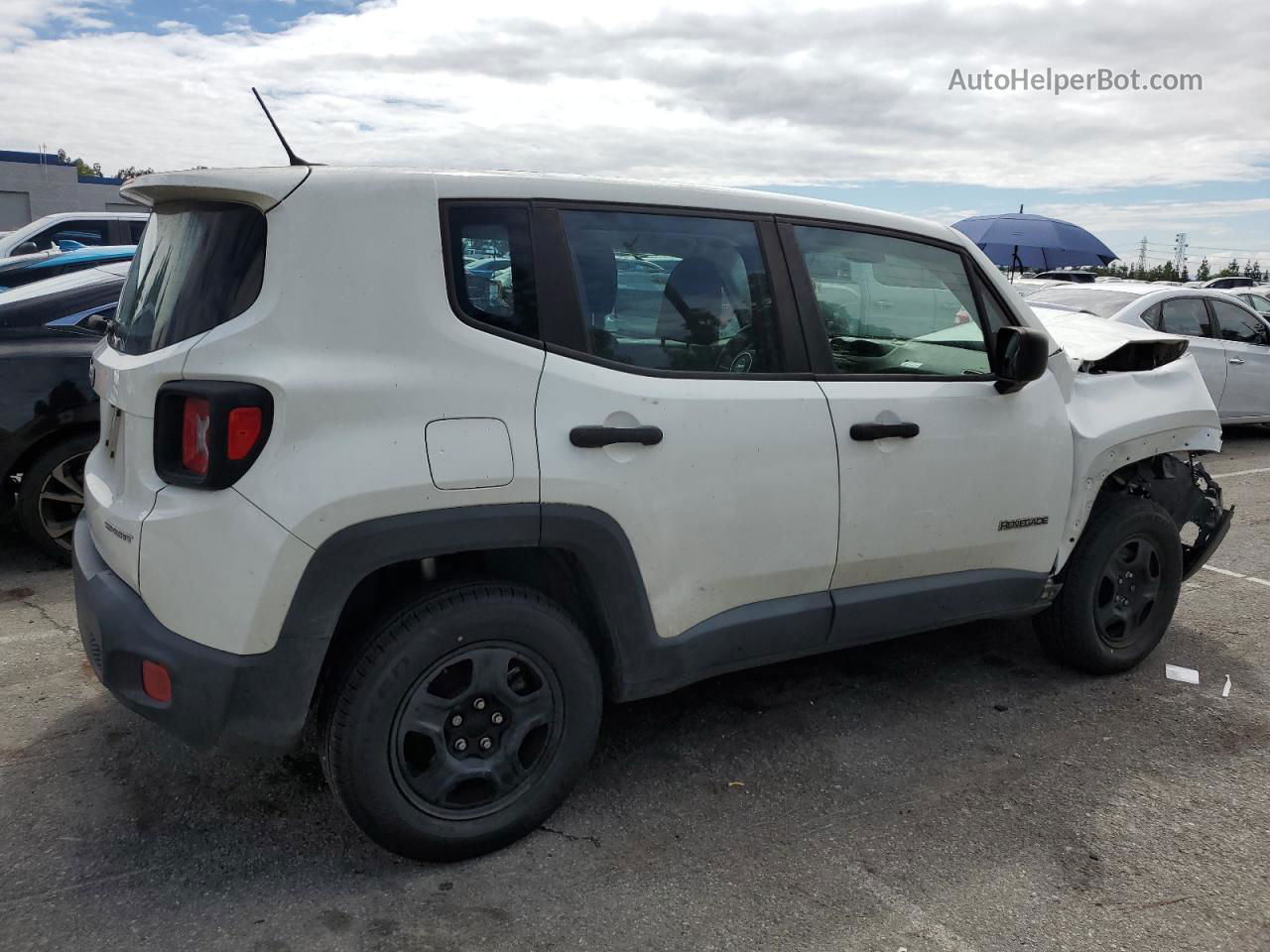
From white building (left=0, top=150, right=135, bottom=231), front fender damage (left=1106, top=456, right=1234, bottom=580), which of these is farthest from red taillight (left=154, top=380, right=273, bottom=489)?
white building (left=0, top=150, right=135, bottom=231)

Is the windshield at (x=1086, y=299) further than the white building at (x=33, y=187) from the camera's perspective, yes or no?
No

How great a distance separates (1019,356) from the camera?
3.52 metres

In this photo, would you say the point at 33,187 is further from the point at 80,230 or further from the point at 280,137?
the point at 280,137

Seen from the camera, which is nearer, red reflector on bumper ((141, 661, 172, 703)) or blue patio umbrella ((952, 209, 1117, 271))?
red reflector on bumper ((141, 661, 172, 703))

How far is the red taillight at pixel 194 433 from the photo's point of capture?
8.11 feet

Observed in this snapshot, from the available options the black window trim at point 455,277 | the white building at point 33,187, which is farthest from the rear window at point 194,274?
the white building at point 33,187

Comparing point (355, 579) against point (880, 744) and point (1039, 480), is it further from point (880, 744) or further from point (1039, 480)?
point (1039, 480)

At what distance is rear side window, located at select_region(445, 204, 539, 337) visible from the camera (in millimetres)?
2725

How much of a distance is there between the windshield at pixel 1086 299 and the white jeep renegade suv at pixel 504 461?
6411 mm

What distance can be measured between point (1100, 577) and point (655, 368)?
7.30 ft

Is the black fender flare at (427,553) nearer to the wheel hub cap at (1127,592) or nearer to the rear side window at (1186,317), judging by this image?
the wheel hub cap at (1127,592)

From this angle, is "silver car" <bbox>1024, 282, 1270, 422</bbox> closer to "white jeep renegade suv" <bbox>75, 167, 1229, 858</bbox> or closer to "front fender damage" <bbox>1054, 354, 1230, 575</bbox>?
"front fender damage" <bbox>1054, 354, 1230, 575</bbox>

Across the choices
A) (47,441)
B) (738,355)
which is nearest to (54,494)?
(47,441)

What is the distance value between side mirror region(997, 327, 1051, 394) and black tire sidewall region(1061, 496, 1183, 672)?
86 cm
